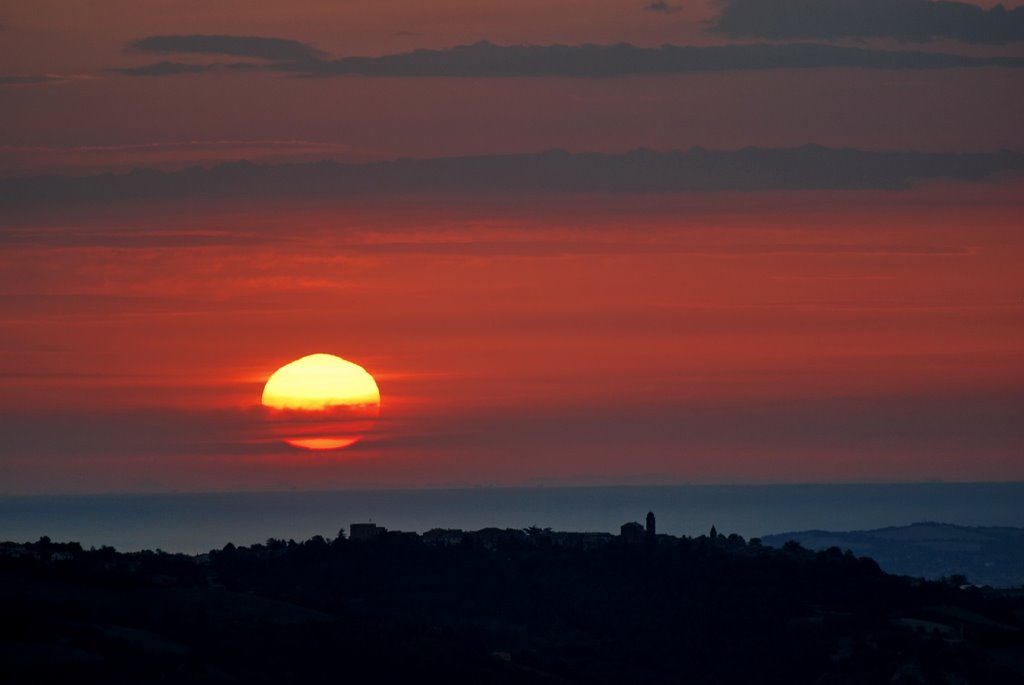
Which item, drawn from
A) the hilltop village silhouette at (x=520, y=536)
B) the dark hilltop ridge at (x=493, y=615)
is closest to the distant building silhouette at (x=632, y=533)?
the hilltop village silhouette at (x=520, y=536)

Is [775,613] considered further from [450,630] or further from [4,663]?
[4,663]

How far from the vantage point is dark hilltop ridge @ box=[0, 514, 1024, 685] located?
112625 millimetres

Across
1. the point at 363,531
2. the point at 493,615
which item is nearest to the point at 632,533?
the point at 363,531

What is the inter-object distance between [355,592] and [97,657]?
6101cm

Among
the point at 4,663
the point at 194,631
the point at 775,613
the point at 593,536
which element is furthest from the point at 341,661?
the point at 593,536

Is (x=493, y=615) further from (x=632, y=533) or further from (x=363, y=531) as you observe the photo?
(x=363, y=531)

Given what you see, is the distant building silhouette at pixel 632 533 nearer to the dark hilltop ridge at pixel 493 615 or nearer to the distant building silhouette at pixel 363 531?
the dark hilltop ridge at pixel 493 615

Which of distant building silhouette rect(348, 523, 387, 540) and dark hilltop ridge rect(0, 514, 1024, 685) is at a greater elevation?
distant building silhouette rect(348, 523, 387, 540)

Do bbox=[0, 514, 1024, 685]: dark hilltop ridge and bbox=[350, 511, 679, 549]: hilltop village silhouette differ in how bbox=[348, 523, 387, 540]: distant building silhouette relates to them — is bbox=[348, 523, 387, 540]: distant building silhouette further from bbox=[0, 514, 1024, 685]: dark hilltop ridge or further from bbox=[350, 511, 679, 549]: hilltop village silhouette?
bbox=[0, 514, 1024, 685]: dark hilltop ridge

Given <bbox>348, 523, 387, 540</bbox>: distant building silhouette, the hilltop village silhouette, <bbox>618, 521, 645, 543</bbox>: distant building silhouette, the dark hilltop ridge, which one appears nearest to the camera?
the dark hilltop ridge

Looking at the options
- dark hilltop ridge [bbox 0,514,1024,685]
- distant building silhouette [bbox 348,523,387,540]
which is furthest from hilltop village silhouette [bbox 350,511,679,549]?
dark hilltop ridge [bbox 0,514,1024,685]

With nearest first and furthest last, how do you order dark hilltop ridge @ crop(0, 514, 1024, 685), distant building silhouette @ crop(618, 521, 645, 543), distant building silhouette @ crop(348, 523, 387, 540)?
dark hilltop ridge @ crop(0, 514, 1024, 685)
distant building silhouette @ crop(348, 523, 387, 540)
distant building silhouette @ crop(618, 521, 645, 543)

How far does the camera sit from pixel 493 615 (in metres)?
159

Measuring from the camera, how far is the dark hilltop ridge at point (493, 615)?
113 meters
